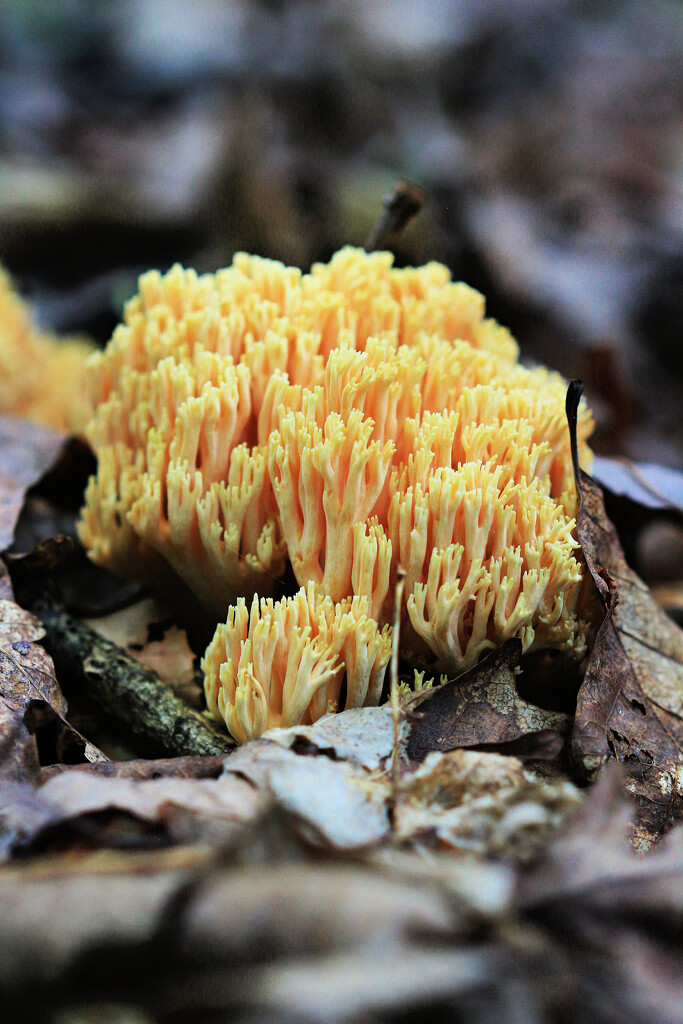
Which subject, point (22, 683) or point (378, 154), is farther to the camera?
point (378, 154)

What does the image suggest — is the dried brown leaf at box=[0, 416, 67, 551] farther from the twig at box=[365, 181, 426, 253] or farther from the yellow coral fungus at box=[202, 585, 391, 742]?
the twig at box=[365, 181, 426, 253]

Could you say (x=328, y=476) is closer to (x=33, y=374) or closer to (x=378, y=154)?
(x=33, y=374)

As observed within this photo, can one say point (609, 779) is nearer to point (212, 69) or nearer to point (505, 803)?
point (505, 803)

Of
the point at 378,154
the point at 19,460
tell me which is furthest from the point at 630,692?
the point at 378,154

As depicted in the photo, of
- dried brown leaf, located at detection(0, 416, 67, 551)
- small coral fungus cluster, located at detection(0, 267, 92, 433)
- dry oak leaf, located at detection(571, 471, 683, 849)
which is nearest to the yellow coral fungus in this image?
dry oak leaf, located at detection(571, 471, 683, 849)

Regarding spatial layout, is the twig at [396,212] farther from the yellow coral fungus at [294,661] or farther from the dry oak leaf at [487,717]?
the dry oak leaf at [487,717]

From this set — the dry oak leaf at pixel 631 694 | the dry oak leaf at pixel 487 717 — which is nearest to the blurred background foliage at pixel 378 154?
the dry oak leaf at pixel 631 694

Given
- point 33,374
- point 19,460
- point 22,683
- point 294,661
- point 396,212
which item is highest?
point 396,212

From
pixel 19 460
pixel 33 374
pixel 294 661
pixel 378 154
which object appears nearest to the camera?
pixel 294 661
